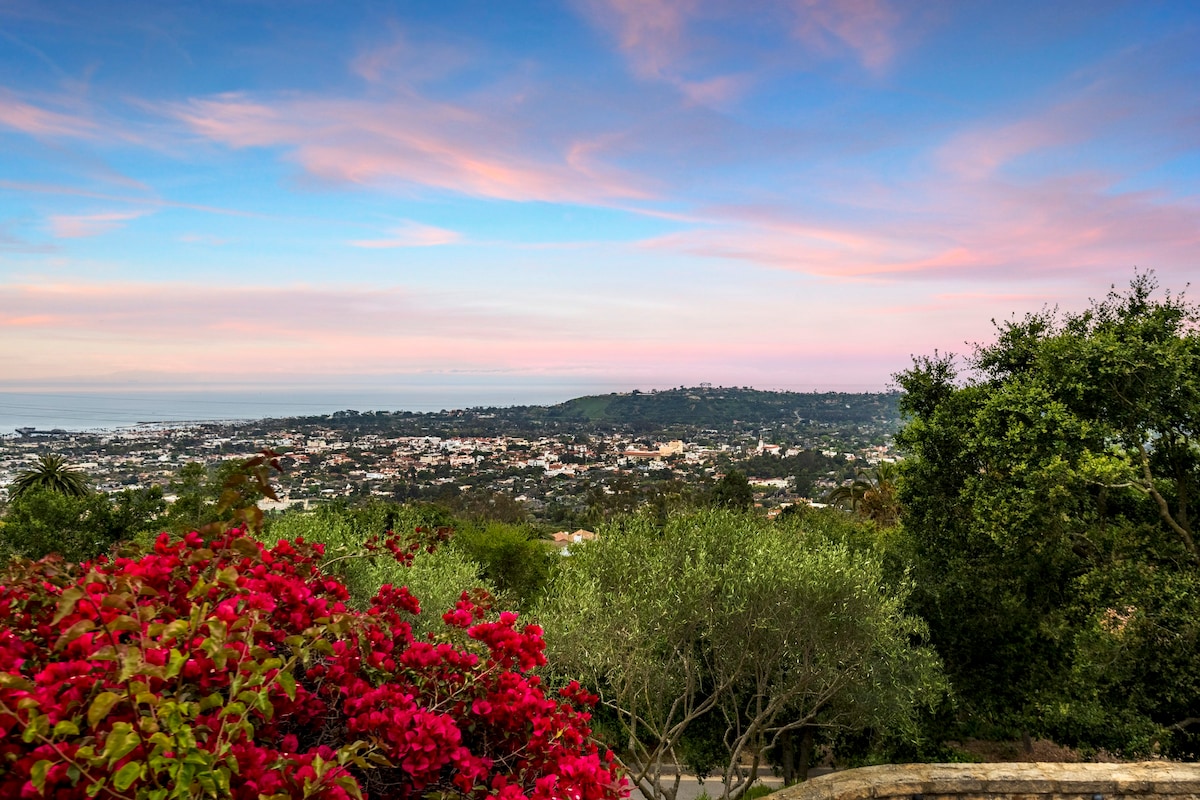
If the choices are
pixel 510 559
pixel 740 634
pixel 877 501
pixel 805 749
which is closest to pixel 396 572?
pixel 740 634

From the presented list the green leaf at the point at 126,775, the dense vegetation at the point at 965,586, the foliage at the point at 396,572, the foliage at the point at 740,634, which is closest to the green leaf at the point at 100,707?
the green leaf at the point at 126,775

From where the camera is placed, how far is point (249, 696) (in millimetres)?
2404

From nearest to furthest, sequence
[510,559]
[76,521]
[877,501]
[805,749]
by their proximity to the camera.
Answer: [805,749], [76,521], [510,559], [877,501]

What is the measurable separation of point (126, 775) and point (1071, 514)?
56.4 feet

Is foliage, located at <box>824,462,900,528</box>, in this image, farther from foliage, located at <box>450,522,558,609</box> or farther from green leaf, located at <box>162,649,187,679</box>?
green leaf, located at <box>162,649,187,679</box>

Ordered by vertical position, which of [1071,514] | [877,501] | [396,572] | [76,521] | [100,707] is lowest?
[877,501]

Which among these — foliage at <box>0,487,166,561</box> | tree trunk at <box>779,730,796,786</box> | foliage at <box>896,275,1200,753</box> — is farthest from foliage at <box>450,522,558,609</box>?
foliage at <box>896,275,1200,753</box>

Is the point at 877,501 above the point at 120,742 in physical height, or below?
below

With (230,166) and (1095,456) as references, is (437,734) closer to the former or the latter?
(1095,456)

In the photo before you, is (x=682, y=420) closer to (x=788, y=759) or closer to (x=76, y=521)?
(x=76, y=521)

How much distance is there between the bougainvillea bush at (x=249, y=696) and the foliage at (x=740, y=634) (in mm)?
7357

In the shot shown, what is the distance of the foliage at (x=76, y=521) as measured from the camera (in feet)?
89.5

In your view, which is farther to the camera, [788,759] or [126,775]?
[788,759]

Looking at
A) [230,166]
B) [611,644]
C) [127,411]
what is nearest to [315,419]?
[127,411]
